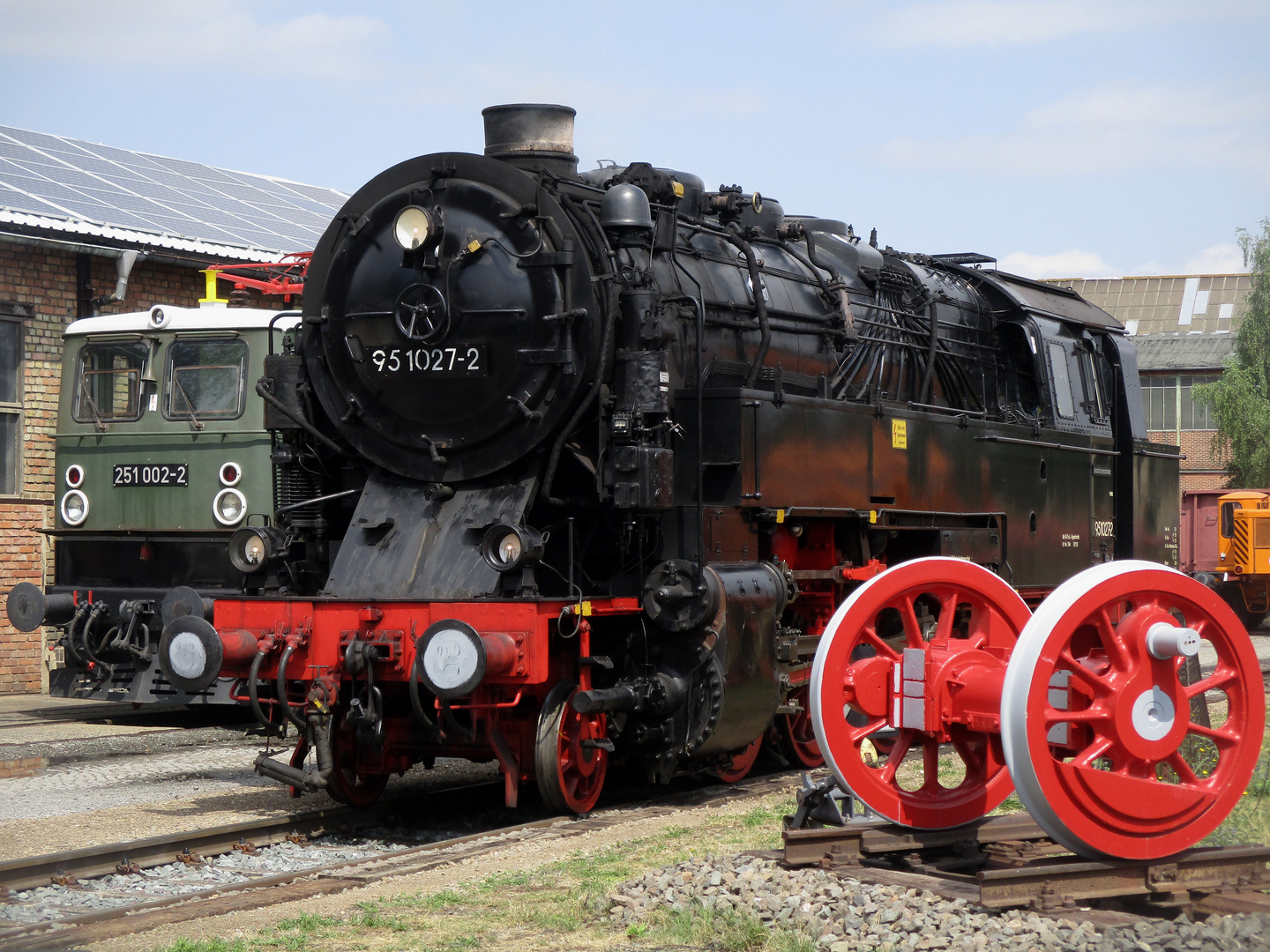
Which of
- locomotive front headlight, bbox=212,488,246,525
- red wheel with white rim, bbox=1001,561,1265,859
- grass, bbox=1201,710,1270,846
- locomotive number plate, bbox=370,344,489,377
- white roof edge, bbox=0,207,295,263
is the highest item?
white roof edge, bbox=0,207,295,263

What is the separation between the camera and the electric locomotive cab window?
12656 millimetres

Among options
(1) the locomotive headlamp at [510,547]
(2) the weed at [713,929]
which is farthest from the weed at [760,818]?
(2) the weed at [713,929]

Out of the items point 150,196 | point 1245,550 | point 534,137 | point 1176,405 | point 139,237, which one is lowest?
point 1245,550

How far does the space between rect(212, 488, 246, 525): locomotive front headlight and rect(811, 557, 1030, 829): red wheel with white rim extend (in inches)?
283

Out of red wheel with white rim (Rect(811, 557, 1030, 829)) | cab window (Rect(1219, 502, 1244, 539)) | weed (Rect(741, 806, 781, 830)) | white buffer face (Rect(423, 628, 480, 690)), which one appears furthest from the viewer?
cab window (Rect(1219, 502, 1244, 539))

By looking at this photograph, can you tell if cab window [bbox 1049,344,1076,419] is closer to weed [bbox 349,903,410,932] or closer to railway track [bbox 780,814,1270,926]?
railway track [bbox 780,814,1270,926]

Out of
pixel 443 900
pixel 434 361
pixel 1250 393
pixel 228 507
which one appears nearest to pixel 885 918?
pixel 443 900

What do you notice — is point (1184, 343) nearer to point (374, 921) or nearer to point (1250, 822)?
point (1250, 822)

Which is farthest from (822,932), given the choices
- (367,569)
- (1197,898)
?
(367,569)

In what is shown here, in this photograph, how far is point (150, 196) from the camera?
60.0 ft

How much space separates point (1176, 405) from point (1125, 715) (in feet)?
131

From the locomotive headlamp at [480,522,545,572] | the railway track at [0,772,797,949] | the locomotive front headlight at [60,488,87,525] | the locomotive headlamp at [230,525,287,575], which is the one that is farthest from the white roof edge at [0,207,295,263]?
the locomotive headlamp at [480,522,545,572]

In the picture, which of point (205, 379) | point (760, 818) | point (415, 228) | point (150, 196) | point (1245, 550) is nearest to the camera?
point (760, 818)

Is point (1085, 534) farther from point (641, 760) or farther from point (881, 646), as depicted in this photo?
point (881, 646)
